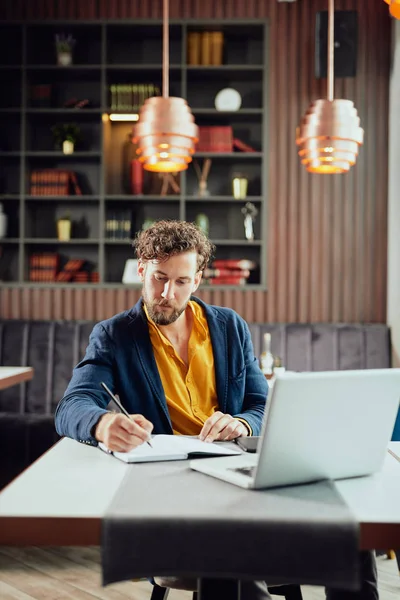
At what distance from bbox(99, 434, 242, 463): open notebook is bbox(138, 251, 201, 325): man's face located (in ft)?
1.46

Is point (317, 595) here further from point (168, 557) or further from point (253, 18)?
point (253, 18)

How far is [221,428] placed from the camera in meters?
1.63

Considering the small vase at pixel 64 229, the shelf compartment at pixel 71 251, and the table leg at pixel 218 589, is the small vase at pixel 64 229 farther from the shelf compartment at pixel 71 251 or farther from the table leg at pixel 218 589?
the table leg at pixel 218 589

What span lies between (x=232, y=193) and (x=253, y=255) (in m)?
0.48

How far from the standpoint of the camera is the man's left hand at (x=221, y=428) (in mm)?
1624

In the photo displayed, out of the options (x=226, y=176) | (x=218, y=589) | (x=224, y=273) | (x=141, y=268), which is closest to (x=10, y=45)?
(x=226, y=176)

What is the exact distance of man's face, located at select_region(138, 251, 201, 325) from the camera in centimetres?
194

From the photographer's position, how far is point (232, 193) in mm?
4887

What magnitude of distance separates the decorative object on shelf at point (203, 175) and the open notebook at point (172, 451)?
10.9 ft

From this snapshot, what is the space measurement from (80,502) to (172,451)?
37 centimetres

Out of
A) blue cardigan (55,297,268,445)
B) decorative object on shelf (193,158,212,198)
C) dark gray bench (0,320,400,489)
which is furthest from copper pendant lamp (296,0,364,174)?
decorative object on shelf (193,158,212,198)

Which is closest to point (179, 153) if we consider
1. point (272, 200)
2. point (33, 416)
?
point (272, 200)

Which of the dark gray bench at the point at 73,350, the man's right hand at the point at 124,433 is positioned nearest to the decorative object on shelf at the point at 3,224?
the dark gray bench at the point at 73,350

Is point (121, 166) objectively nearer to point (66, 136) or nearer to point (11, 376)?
point (66, 136)
